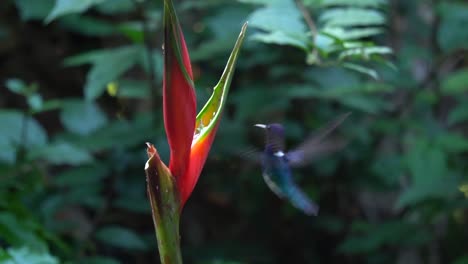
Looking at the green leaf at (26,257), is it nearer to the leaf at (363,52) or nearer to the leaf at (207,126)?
the leaf at (207,126)

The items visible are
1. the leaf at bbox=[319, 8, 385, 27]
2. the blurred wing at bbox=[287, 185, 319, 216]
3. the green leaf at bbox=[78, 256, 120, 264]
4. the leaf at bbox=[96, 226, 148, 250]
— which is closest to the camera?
the blurred wing at bbox=[287, 185, 319, 216]

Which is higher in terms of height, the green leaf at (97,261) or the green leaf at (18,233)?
the green leaf at (18,233)

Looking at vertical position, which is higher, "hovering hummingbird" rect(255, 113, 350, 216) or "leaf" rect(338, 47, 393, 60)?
"leaf" rect(338, 47, 393, 60)

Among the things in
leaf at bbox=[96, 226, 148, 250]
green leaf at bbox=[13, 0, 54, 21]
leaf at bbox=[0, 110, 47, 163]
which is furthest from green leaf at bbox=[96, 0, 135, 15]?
leaf at bbox=[96, 226, 148, 250]

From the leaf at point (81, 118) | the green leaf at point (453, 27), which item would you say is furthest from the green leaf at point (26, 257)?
the green leaf at point (453, 27)

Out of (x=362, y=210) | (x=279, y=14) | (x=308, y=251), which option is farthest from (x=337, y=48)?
(x=362, y=210)

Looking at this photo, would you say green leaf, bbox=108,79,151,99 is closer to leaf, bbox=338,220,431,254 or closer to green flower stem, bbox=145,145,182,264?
leaf, bbox=338,220,431,254
